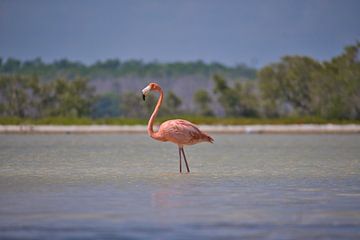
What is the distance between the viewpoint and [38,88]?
60.0m

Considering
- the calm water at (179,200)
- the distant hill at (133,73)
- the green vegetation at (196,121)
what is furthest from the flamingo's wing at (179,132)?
the distant hill at (133,73)

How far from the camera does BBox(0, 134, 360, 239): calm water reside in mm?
7555

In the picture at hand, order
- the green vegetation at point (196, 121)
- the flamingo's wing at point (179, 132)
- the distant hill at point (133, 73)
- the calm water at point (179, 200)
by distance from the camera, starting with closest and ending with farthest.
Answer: the calm water at point (179, 200)
the flamingo's wing at point (179, 132)
the green vegetation at point (196, 121)
the distant hill at point (133, 73)

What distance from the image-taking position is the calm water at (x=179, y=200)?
7.55m

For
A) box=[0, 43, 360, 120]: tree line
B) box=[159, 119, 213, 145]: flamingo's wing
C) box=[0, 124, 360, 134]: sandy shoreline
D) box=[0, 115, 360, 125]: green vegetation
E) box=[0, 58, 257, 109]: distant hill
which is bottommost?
box=[159, 119, 213, 145]: flamingo's wing

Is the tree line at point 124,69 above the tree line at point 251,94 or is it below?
above

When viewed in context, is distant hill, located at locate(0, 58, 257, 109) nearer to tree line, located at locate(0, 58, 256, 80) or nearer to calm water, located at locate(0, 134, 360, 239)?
tree line, located at locate(0, 58, 256, 80)

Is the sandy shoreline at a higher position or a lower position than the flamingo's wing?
higher

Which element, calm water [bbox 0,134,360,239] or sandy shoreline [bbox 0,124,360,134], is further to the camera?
sandy shoreline [bbox 0,124,360,134]

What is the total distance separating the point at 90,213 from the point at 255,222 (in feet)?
5.24

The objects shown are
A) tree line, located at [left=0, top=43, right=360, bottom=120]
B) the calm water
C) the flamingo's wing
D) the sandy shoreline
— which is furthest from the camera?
tree line, located at [left=0, top=43, right=360, bottom=120]

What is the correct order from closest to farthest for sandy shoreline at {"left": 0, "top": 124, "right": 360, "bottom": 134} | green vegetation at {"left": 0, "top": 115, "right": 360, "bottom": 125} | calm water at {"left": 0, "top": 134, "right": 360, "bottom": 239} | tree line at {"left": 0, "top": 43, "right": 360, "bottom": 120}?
calm water at {"left": 0, "top": 134, "right": 360, "bottom": 239}, sandy shoreline at {"left": 0, "top": 124, "right": 360, "bottom": 134}, green vegetation at {"left": 0, "top": 115, "right": 360, "bottom": 125}, tree line at {"left": 0, "top": 43, "right": 360, "bottom": 120}

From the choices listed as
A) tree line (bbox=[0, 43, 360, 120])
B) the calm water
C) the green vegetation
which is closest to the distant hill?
tree line (bbox=[0, 43, 360, 120])

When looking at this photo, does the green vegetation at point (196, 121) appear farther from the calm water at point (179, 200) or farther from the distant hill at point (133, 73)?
the distant hill at point (133, 73)
